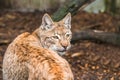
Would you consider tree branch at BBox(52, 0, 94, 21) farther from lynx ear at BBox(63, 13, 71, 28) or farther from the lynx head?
the lynx head

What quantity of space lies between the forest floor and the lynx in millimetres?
1313

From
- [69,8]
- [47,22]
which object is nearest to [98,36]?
[69,8]

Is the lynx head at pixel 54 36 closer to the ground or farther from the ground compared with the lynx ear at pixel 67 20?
closer to the ground

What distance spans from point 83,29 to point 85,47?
1069 millimetres

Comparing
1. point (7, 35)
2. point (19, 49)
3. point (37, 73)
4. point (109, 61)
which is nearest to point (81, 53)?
point (109, 61)

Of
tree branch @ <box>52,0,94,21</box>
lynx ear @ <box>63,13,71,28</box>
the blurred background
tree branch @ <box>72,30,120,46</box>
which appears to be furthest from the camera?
tree branch @ <box>72,30,120,46</box>

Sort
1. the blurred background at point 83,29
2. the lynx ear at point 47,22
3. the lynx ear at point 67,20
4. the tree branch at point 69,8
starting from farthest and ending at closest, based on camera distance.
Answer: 1. the blurred background at point 83,29
2. the tree branch at point 69,8
3. the lynx ear at point 67,20
4. the lynx ear at point 47,22

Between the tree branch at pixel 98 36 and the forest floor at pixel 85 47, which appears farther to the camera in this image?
the tree branch at pixel 98 36

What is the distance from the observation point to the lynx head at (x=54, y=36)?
6.80m

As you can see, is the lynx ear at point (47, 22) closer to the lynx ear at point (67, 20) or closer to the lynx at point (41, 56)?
the lynx at point (41, 56)

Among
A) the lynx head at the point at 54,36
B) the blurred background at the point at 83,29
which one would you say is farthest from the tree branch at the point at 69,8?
the lynx head at the point at 54,36

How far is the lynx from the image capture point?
17.6 ft

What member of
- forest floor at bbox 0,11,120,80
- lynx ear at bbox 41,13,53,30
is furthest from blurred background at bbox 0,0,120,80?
lynx ear at bbox 41,13,53,30

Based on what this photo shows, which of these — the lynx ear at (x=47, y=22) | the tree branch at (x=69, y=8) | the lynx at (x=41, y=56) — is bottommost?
the lynx at (x=41, y=56)
